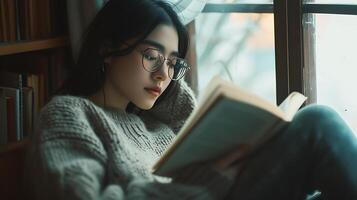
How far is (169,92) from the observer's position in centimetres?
151

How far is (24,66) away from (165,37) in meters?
0.48

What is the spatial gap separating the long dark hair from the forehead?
0.03 ft

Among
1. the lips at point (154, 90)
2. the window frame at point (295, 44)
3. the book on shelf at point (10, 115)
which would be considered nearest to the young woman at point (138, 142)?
the lips at point (154, 90)

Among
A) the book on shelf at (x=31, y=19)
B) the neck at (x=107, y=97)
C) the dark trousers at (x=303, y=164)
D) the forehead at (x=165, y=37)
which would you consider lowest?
the dark trousers at (x=303, y=164)

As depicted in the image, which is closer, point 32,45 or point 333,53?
point 32,45

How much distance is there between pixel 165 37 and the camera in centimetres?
134

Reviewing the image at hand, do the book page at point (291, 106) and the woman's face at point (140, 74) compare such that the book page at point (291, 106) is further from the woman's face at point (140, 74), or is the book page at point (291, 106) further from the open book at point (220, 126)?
the woman's face at point (140, 74)

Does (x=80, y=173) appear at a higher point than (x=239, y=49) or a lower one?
lower

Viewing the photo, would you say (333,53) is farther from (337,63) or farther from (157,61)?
(157,61)

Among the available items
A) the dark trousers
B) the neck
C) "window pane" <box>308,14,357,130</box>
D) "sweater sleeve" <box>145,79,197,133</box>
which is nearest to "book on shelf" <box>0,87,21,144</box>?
the neck

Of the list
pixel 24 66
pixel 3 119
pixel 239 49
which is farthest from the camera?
pixel 239 49

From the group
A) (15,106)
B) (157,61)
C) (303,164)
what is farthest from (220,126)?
(15,106)

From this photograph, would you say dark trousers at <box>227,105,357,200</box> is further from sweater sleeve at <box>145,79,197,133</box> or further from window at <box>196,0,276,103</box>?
window at <box>196,0,276,103</box>

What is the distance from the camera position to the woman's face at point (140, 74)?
1312 millimetres
